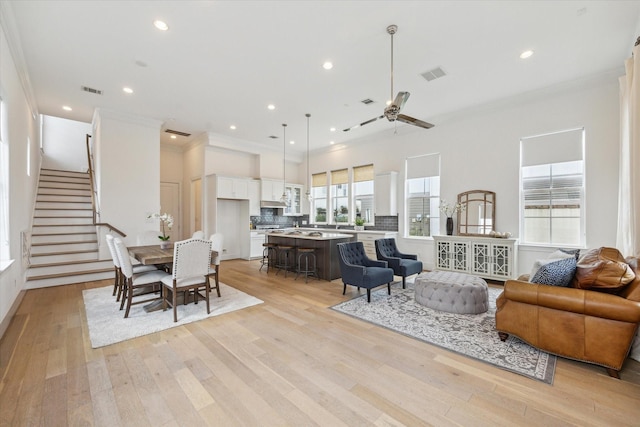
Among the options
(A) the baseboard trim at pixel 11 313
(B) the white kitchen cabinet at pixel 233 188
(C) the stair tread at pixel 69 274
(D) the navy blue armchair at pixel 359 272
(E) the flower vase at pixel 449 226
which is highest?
(B) the white kitchen cabinet at pixel 233 188

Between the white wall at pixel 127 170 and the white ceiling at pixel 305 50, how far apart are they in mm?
511

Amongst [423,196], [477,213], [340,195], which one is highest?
[340,195]

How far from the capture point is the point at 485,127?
5824mm

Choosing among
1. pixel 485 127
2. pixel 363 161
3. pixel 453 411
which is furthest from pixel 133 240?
pixel 485 127

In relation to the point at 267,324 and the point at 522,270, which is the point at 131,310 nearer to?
the point at 267,324

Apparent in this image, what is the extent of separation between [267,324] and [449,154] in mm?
5419

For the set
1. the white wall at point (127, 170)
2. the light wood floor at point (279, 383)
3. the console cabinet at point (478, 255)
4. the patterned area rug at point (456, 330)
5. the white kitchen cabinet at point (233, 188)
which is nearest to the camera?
the light wood floor at point (279, 383)

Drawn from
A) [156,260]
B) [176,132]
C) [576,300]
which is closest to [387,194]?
[576,300]

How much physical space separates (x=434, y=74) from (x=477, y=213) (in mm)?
3059

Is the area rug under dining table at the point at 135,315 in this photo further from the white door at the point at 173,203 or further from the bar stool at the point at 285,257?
the white door at the point at 173,203

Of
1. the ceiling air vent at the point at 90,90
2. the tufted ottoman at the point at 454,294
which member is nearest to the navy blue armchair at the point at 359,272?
the tufted ottoman at the point at 454,294

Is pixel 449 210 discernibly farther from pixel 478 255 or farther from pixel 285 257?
pixel 285 257

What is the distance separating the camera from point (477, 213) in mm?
5891

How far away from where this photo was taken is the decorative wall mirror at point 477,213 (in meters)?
5.71
